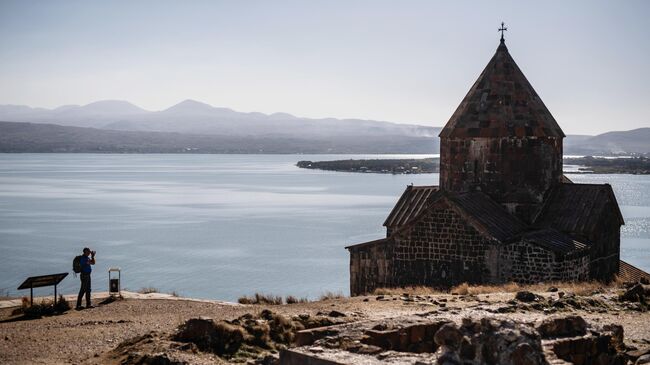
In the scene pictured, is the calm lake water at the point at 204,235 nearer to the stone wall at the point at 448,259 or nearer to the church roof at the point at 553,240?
the stone wall at the point at 448,259

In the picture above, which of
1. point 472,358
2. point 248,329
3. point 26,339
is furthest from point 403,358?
point 26,339

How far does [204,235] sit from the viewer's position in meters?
32.7

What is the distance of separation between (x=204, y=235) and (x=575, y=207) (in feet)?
72.2

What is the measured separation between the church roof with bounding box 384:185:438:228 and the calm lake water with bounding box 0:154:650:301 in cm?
659

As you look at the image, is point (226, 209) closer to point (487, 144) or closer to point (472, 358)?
point (487, 144)

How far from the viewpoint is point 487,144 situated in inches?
522

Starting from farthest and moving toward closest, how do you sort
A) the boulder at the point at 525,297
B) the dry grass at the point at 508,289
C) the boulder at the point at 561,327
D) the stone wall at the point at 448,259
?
1. the stone wall at the point at 448,259
2. the dry grass at the point at 508,289
3. the boulder at the point at 525,297
4. the boulder at the point at 561,327

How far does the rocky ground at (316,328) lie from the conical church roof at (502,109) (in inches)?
144

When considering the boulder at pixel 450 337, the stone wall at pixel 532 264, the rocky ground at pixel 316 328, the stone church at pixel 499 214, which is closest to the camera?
the boulder at pixel 450 337

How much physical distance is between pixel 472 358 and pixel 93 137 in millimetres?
197281

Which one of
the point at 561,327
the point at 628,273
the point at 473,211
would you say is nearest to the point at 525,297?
the point at 473,211

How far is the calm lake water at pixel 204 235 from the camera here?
22.5m

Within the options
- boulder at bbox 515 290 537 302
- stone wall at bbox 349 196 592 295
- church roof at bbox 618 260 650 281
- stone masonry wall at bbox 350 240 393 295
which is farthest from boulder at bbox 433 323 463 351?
church roof at bbox 618 260 650 281

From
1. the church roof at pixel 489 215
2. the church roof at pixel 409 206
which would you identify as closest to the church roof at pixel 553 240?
the church roof at pixel 489 215
